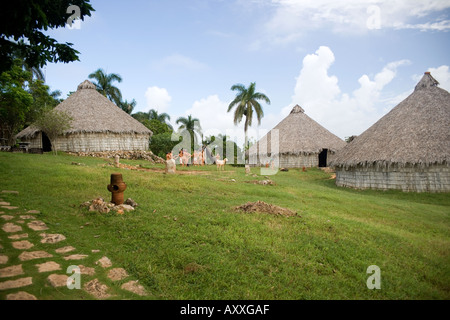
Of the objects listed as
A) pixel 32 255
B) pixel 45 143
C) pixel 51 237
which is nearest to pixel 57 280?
pixel 32 255

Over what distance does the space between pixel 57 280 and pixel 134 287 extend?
3.60 feet

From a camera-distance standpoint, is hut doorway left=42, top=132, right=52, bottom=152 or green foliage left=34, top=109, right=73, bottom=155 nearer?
green foliage left=34, top=109, right=73, bottom=155

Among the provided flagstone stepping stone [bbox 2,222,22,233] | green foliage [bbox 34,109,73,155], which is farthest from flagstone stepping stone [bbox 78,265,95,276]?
green foliage [bbox 34,109,73,155]

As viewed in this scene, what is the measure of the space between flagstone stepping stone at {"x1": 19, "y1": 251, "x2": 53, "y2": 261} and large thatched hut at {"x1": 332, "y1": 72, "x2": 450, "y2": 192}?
1774cm

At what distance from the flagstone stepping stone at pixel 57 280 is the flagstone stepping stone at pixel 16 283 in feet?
0.77

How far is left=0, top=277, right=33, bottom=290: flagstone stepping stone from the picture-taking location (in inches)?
132

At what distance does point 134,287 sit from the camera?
153 inches

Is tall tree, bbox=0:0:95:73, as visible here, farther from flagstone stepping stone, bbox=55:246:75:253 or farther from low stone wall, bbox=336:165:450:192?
low stone wall, bbox=336:165:450:192

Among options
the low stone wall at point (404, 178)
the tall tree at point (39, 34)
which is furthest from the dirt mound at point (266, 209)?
the low stone wall at point (404, 178)

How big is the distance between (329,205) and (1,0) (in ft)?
36.3

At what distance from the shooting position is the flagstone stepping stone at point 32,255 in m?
4.21

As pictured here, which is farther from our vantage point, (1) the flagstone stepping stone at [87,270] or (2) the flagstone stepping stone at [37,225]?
(2) the flagstone stepping stone at [37,225]

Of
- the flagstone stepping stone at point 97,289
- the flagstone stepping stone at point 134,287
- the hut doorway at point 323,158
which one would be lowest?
the flagstone stepping stone at point 134,287

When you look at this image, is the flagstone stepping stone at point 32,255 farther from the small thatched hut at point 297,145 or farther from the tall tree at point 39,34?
the small thatched hut at point 297,145
